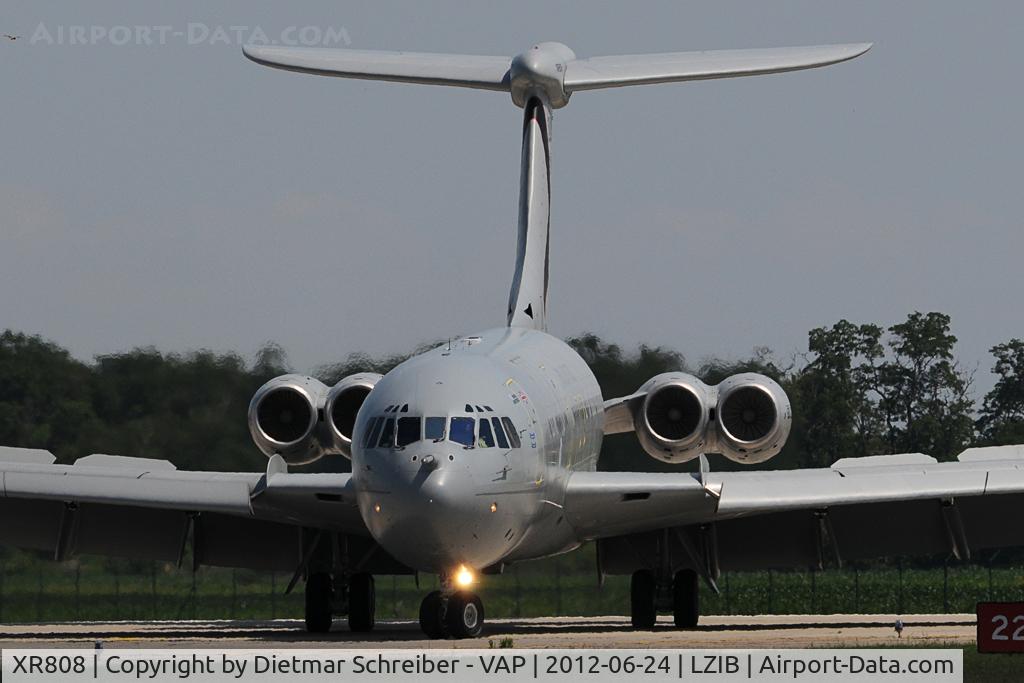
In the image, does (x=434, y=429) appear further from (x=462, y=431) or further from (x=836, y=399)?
(x=836, y=399)

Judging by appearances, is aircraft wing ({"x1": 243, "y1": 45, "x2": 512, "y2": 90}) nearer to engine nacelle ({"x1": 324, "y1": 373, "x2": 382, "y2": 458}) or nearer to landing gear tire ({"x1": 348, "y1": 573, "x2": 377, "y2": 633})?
engine nacelle ({"x1": 324, "y1": 373, "x2": 382, "y2": 458})

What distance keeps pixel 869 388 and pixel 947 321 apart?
4.65 m

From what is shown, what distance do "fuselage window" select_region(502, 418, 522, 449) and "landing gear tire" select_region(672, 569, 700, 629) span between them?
6.30 meters

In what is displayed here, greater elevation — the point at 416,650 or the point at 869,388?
the point at 869,388

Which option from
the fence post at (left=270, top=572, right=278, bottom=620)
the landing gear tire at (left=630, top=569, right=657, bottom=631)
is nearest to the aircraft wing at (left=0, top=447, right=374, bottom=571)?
the landing gear tire at (left=630, top=569, right=657, bottom=631)

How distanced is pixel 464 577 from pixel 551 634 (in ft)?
12.0

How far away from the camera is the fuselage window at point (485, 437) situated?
21.7 metres

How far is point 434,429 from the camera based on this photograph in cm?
2152

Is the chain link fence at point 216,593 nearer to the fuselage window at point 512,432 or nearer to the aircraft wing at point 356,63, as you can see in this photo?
the aircraft wing at point 356,63

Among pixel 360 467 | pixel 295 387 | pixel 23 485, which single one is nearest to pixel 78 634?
pixel 23 485

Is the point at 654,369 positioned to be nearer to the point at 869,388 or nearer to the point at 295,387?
the point at 295,387

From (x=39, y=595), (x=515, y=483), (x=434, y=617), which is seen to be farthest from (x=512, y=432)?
(x=39, y=595)

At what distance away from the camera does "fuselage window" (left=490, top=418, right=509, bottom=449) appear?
21969mm

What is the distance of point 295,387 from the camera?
28688 millimetres
